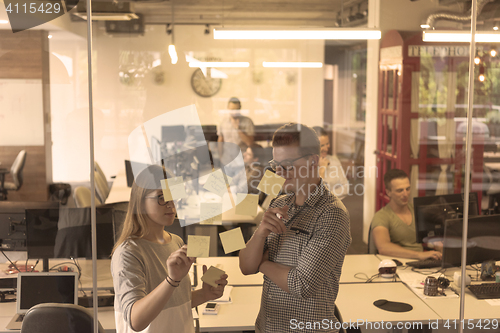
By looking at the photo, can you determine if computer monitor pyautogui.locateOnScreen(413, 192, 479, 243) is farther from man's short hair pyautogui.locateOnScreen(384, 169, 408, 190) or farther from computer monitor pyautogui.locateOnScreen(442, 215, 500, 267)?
man's short hair pyautogui.locateOnScreen(384, 169, 408, 190)

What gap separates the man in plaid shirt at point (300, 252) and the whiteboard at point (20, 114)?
1217 mm

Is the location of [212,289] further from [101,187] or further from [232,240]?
[101,187]

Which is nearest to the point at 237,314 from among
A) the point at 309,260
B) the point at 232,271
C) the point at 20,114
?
the point at 232,271

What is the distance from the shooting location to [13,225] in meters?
2.10

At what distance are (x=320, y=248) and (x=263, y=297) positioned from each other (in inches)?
14.9

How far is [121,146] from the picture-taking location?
2.01 metres

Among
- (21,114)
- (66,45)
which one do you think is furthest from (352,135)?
(21,114)

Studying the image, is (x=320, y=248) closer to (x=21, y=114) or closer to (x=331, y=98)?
(x=331, y=98)

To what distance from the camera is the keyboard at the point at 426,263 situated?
2.30 m

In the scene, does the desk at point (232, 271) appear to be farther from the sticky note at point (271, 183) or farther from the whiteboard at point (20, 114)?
the whiteboard at point (20, 114)

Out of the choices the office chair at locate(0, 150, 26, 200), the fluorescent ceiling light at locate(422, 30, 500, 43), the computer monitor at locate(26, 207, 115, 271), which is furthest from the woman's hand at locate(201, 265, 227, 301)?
the fluorescent ceiling light at locate(422, 30, 500, 43)

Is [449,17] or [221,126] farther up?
[449,17]

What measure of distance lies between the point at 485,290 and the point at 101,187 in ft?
6.97

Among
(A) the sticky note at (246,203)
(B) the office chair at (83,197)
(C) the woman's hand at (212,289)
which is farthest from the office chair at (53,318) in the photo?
(A) the sticky note at (246,203)
